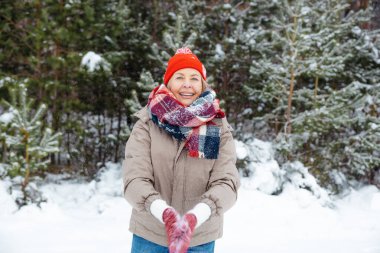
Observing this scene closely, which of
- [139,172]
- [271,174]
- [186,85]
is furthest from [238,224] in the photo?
[139,172]

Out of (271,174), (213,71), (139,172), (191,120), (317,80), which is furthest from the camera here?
(213,71)

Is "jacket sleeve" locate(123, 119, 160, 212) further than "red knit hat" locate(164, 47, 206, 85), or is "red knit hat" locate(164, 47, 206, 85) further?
"red knit hat" locate(164, 47, 206, 85)

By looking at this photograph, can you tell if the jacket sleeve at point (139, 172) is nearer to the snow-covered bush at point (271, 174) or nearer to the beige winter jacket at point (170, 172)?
the beige winter jacket at point (170, 172)

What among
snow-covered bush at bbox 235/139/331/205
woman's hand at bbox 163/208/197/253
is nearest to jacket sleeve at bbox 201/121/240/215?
woman's hand at bbox 163/208/197/253

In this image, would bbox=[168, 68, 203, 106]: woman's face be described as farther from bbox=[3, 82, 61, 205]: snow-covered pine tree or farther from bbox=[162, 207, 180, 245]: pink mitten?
bbox=[3, 82, 61, 205]: snow-covered pine tree

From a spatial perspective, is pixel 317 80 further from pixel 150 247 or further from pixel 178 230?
pixel 178 230

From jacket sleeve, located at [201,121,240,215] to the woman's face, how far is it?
289mm

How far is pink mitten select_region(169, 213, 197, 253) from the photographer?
4.84 ft

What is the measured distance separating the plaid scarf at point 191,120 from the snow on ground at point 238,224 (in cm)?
274

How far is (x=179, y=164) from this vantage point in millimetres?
1884

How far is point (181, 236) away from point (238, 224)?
148 inches

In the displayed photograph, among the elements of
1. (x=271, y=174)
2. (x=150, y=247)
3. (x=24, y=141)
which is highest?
(x=150, y=247)

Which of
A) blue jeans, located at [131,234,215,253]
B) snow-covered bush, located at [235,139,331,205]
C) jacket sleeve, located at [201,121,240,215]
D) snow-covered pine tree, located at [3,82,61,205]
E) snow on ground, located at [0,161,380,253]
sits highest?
jacket sleeve, located at [201,121,240,215]

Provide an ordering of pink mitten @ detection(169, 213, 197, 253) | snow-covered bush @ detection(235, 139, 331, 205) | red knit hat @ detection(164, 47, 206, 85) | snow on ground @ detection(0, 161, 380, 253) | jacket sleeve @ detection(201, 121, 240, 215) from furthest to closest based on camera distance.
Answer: snow-covered bush @ detection(235, 139, 331, 205) < snow on ground @ detection(0, 161, 380, 253) < red knit hat @ detection(164, 47, 206, 85) < jacket sleeve @ detection(201, 121, 240, 215) < pink mitten @ detection(169, 213, 197, 253)
